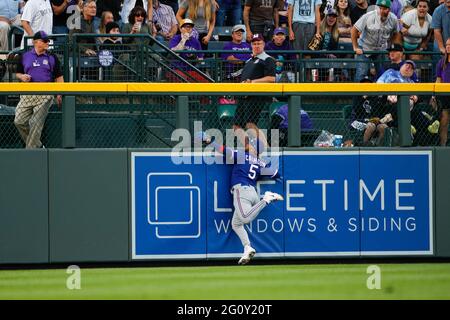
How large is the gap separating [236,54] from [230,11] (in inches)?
60.1

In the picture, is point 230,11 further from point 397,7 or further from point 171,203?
point 171,203

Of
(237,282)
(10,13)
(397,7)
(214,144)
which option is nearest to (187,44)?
(10,13)

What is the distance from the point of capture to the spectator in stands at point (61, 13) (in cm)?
1443

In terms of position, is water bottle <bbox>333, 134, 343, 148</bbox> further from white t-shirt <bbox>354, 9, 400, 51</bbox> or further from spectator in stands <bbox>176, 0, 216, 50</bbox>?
spectator in stands <bbox>176, 0, 216, 50</bbox>

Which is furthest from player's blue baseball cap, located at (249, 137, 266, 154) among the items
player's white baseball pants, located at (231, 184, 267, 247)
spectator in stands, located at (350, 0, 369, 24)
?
spectator in stands, located at (350, 0, 369, 24)

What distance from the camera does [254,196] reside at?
1063 cm

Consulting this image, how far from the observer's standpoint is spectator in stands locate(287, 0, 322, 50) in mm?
15414

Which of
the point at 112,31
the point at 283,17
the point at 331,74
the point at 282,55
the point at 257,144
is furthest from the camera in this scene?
the point at 283,17

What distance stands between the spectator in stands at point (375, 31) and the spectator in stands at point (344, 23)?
2.39 ft

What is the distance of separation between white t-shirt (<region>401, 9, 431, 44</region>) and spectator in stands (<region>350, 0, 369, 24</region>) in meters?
0.71

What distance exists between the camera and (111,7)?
1500 centimetres
